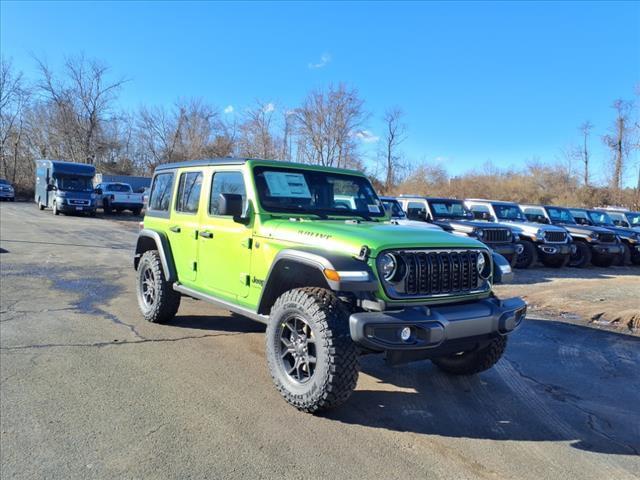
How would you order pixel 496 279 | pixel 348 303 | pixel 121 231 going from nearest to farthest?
pixel 348 303 < pixel 496 279 < pixel 121 231

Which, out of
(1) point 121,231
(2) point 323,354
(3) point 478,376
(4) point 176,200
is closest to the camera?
(2) point 323,354

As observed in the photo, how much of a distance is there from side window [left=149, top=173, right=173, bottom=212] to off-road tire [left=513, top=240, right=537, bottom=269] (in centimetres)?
1000

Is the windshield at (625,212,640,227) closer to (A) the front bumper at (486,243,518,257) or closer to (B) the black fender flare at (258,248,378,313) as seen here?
(A) the front bumper at (486,243,518,257)

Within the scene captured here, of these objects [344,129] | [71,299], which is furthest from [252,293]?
[344,129]

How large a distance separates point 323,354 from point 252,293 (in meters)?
1.20

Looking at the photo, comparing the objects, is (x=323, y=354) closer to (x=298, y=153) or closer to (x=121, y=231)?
(x=121, y=231)

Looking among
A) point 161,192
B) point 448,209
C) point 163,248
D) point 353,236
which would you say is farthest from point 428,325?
point 448,209

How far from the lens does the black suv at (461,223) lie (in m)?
11.5

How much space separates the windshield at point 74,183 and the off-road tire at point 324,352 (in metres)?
24.1

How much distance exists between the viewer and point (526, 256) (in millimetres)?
13094

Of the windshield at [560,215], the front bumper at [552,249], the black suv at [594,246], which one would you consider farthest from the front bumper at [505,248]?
the windshield at [560,215]

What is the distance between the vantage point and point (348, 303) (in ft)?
12.5

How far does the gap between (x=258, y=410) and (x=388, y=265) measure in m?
1.50

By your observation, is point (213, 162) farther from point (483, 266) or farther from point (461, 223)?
point (461, 223)
